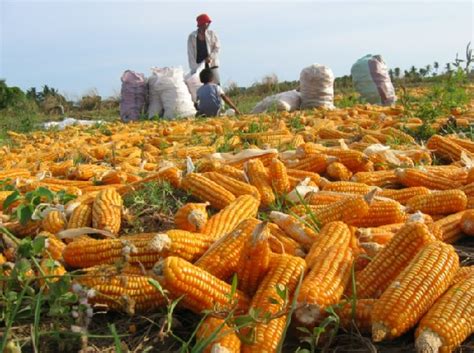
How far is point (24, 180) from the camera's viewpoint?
13.6ft

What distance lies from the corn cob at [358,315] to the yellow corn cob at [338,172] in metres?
2.02

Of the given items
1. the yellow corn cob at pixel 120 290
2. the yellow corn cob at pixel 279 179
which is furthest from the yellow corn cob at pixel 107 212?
the yellow corn cob at pixel 279 179

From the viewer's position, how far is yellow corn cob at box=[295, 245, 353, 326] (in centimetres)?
174

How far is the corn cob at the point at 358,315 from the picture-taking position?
1.79 meters

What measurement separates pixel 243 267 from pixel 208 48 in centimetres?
1377

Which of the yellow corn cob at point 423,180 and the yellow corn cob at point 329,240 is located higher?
the yellow corn cob at point 329,240

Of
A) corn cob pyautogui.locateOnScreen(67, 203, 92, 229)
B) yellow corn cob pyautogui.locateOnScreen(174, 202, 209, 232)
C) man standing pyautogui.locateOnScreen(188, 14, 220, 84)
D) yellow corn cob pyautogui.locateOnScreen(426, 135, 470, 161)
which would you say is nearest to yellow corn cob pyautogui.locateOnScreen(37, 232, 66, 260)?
corn cob pyautogui.locateOnScreen(67, 203, 92, 229)

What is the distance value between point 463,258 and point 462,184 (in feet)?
3.64

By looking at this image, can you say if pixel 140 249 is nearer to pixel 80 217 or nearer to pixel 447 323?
pixel 80 217

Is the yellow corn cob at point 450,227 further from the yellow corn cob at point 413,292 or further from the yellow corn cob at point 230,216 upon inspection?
the yellow corn cob at point 230,216

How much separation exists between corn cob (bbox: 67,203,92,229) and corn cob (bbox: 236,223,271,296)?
1.14 m

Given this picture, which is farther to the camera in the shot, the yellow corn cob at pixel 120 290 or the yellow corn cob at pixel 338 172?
the yellow corn cob at pixel 338 172

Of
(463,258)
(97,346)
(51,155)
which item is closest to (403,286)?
(463,258)

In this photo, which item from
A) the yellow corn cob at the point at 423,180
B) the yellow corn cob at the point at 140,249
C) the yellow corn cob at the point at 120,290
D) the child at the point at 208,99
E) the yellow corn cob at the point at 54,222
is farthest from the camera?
the child at the point at 208,99
